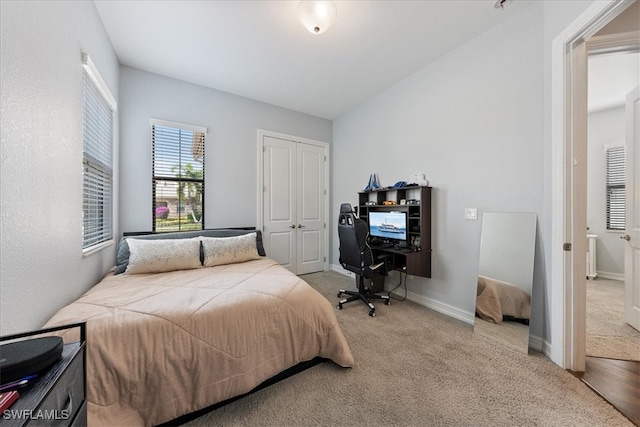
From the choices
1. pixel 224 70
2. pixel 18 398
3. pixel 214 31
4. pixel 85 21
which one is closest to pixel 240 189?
pixel 224 70

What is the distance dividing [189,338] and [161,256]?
4.49 feet

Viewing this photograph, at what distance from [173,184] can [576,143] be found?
4.01 m

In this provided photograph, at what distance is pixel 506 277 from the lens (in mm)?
2113

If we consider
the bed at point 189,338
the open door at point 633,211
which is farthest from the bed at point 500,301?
the bed at point 189,338

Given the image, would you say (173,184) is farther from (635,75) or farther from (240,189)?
(635,75)

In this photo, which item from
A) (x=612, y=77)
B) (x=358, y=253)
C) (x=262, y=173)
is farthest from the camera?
(x=262, y=173)

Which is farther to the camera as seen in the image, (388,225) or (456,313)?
(388,225)

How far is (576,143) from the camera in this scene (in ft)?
5.51

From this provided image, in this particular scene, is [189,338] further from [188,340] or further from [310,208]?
[310,208]

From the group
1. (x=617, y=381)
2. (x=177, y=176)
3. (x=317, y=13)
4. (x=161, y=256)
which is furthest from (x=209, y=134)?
(x=617, y=381)

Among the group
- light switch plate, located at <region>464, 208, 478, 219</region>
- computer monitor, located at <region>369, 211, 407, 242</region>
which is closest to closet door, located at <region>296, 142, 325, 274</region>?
computer monitor, located at <region>369, 211, 407, 242</region>

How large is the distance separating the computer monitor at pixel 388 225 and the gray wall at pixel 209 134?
1.81 metres

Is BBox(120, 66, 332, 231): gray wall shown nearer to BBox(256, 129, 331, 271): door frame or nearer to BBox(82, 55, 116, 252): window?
BBox(256, 129, 331, 271): door frame

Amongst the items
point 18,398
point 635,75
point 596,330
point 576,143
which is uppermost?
point 635,75
